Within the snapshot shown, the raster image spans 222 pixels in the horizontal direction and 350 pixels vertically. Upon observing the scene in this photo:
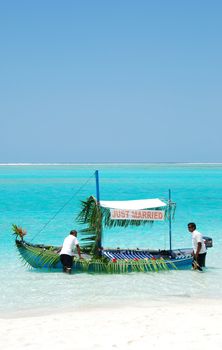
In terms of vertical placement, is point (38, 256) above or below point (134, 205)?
below

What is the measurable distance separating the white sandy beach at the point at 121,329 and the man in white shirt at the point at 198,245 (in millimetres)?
4085

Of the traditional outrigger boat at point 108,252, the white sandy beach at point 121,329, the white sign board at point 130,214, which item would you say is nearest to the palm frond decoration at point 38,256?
the traditional outrigger boat at point 108,252

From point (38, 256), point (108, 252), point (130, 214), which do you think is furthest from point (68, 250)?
point (130, 214)

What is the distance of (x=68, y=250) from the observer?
1405cm

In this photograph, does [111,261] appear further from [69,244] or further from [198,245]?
[198,245]

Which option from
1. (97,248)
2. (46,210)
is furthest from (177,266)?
(46,210)

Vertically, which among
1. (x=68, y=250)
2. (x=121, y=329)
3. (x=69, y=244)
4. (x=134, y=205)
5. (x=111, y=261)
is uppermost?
(x=134, y=205)

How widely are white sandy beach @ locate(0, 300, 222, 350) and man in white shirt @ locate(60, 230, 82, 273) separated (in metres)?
3.76

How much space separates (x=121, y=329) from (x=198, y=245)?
6372 millimetres

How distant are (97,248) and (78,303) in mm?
3612

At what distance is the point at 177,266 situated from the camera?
14859 mm

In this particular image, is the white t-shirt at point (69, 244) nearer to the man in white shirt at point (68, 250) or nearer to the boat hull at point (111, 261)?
the man in white shirt at point (68, 250)

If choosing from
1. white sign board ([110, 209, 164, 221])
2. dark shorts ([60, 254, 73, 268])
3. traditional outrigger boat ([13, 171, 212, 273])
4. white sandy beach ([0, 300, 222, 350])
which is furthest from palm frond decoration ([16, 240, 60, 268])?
white sandy beach ([0, 300, 222, 350])

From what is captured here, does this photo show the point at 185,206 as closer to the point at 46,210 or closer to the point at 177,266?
the point at 46,210
